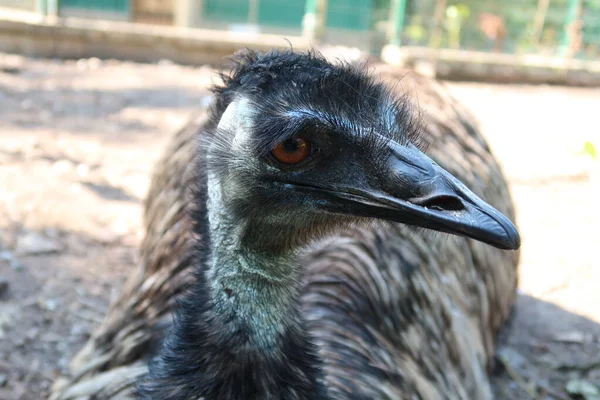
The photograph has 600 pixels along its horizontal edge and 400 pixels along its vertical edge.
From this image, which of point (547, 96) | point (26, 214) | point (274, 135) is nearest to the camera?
point (274, 135)

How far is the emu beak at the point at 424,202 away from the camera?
1461mm

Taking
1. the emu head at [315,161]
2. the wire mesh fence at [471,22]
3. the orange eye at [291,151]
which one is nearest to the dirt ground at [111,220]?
the emu head at [315,161]

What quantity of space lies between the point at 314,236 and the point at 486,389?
123 centimetres

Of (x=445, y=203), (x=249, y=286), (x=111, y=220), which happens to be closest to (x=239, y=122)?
(x=249, y=286)

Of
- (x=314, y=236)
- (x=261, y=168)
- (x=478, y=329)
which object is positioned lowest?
(x=478, y=329)

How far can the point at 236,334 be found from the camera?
1669mm

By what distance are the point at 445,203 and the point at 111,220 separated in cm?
301

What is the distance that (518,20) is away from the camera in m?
11.3

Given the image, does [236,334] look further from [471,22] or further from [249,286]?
[471,22]

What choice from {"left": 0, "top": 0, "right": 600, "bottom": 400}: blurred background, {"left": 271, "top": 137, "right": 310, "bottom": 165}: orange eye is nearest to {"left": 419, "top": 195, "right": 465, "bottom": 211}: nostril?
{"left": 271, "top": 137, "right": 310, "bottom": 165}: orange eye

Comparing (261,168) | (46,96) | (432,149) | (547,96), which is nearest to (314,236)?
(261,168)

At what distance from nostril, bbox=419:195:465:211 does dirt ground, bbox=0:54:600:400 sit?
1.88m

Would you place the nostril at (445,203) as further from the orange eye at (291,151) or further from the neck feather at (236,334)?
the neck feather at (236,334)

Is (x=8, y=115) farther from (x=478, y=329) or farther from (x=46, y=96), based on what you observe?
(x=478, y=329)
